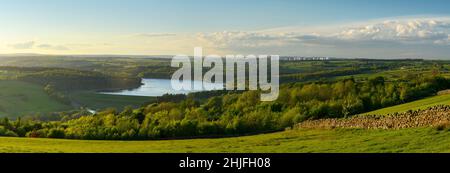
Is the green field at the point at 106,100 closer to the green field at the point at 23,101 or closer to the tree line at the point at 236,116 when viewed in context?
the green field at the point at 23,101

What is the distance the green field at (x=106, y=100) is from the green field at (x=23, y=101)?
35.4 ft

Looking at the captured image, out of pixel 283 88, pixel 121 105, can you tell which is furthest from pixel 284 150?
pixel 121 105

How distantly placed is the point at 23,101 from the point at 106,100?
1006 inches

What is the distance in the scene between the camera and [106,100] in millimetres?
153125

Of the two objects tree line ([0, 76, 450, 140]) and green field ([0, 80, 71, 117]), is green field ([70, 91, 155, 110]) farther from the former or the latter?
tree line ([0, 76, 450, 140])

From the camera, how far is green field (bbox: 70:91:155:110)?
143m

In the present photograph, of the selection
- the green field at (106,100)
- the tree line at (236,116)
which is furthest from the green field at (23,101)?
the tree line at (236,116)

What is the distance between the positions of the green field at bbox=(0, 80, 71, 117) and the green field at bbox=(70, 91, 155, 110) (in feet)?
35.4

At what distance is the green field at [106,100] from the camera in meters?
143

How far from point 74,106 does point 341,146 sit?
12983cm

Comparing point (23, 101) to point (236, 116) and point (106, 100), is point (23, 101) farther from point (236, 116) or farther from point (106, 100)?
point (236, 116)
